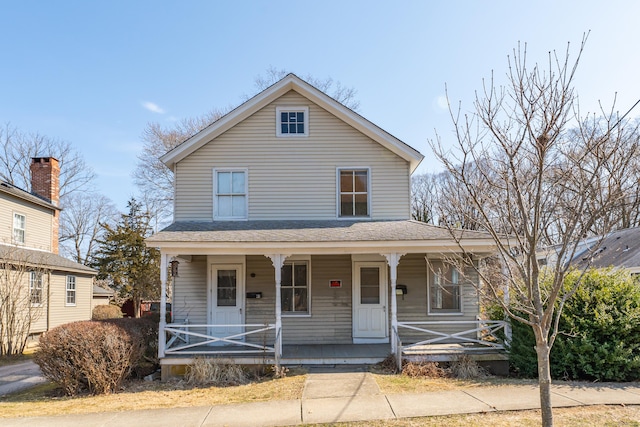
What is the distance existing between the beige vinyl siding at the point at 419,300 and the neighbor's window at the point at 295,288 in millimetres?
2579

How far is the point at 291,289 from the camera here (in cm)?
1233

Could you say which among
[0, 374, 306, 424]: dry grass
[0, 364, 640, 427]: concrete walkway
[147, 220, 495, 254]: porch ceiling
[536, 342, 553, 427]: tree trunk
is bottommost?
[0, 374, 306, 424]: dry grass

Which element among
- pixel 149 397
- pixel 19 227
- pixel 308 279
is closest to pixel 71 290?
pixel 19 227

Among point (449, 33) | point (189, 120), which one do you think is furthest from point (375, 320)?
point (189, 120)

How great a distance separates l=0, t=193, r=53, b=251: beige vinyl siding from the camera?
1752 cm

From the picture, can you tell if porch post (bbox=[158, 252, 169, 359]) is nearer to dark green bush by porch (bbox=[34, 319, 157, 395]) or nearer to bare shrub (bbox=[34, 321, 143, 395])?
dark green bush by porch (bbox=[34, 319, 157, 395])

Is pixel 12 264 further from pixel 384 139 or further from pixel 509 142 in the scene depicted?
pixel 509 142

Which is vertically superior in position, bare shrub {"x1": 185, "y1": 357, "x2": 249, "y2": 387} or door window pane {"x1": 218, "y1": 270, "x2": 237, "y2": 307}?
door window pane {"x1": 218, "y1": 270, "x2": 237, "y2": 307}

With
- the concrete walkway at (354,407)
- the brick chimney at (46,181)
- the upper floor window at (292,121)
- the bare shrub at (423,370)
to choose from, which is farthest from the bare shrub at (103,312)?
the bare shrub at (423,370)

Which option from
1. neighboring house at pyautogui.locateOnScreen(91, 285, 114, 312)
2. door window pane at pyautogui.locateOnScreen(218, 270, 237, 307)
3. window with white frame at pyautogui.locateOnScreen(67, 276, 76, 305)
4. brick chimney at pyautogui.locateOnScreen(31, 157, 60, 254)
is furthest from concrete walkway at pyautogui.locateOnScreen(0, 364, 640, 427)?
neighboring house at pyautogui.locateOnScreen(91, 285, 114, 312)

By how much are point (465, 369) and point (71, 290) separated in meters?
18.8

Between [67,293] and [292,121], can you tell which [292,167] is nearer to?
[292,121]

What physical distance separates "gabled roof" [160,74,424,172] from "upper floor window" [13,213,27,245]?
9849 millimetres

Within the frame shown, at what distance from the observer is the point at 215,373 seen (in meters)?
9.46
